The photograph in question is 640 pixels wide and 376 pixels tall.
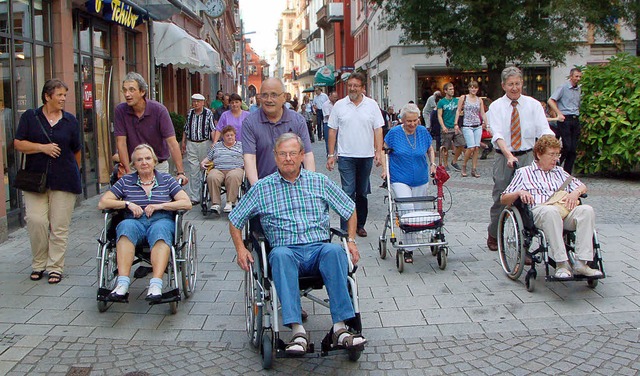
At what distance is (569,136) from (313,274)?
9.03 metres

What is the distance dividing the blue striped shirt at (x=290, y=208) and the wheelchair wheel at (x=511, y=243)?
1.89m

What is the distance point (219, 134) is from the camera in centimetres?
1109

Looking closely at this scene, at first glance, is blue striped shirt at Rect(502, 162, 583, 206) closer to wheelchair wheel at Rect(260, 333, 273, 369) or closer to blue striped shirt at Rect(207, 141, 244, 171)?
wheelchair wheel at Rect(260, 333, 273, 369)

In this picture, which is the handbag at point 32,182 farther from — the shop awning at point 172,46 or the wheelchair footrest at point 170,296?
the shop awning at point 172,46

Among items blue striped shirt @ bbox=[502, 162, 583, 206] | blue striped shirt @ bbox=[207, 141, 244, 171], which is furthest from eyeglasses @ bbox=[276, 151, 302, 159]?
blue striped shirt @ bbox=[207, 141, 244, 171]

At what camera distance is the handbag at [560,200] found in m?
6.12

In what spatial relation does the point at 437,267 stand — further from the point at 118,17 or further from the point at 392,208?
the point at 118,17

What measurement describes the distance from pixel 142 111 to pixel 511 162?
3.57m

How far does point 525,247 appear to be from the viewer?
627 centimetres

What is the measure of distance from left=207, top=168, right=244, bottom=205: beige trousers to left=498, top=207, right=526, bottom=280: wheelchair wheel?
4569 mm

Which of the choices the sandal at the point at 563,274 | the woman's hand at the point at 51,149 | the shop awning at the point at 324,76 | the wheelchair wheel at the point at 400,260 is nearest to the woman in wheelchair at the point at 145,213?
the woman's hand at the point at 51,149

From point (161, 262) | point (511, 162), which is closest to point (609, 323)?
point (511, 162)

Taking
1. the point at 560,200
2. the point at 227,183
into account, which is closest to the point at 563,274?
the point at 560,200

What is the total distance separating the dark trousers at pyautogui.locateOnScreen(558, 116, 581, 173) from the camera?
12.6 meters
